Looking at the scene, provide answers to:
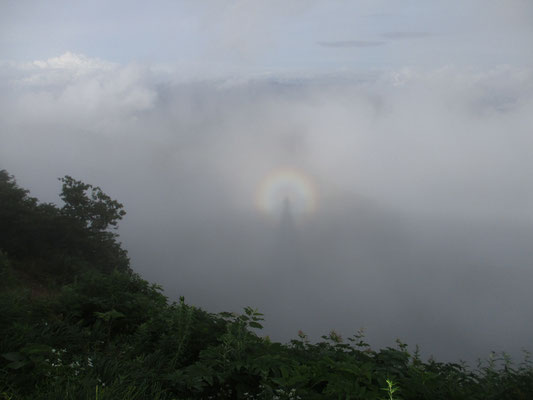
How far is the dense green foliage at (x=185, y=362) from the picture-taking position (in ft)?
10.7

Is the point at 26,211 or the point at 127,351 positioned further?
the point at 26,211

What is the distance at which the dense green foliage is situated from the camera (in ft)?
10.7

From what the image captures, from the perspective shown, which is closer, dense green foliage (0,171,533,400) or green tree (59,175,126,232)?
dense green foliage (0,171,533,400)

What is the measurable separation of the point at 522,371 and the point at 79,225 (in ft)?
74.2

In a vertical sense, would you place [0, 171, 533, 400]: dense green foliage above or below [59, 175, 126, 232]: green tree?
below

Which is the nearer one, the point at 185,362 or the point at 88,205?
the point at 185,362

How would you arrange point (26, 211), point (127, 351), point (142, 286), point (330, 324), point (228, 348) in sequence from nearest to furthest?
1. point (228, 348)
2. point (127, 351)
3. point (142, 286)
4. point (26, 211)
5. point (330, 324)

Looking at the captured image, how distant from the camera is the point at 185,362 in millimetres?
4266

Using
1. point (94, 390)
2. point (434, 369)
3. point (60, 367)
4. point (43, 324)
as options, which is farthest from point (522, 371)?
point (43, 324)

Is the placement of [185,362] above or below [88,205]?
below

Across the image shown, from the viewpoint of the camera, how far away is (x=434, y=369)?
4.48 m

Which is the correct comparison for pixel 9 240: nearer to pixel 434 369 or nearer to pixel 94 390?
pixel 94 390

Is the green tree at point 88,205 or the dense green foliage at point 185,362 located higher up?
the green tree at point 88,205

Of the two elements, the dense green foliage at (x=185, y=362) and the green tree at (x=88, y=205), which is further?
the green tree at (x=88, y=205)
